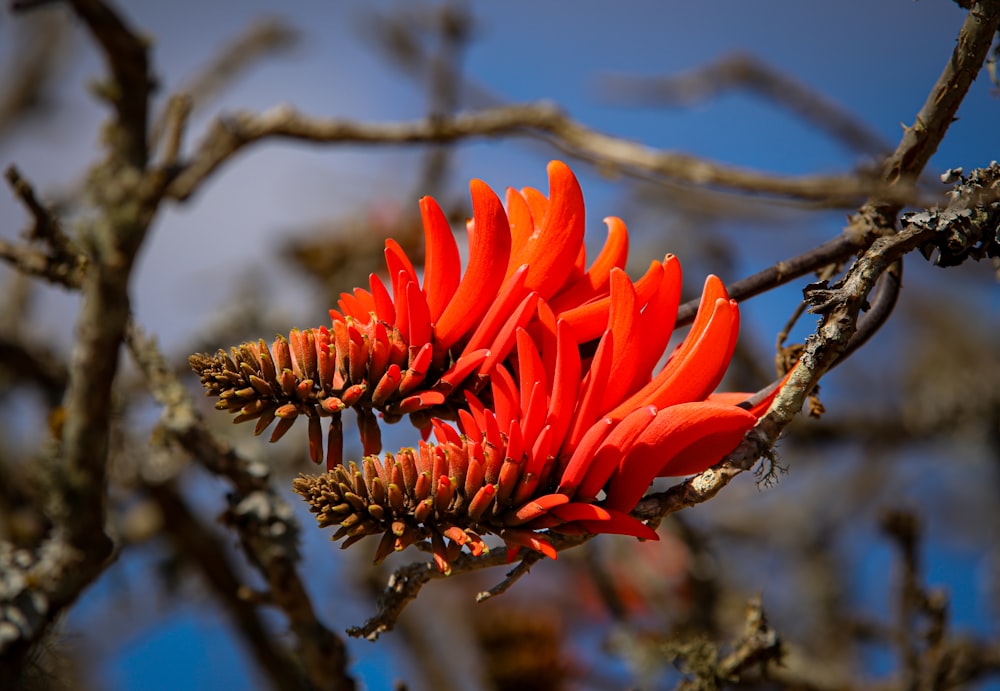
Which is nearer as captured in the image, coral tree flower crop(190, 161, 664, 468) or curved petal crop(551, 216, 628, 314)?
coral tree flower crop(190, 161, 664, 468)

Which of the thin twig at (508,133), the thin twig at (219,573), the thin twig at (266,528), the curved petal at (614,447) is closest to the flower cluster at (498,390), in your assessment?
the curved petal at (614,447)

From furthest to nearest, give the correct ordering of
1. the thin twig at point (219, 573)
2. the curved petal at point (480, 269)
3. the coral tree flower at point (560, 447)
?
the thin twig at point (219, 573)
the curved petal at point (480, 269)
the coral tree flower at point (560, 447)

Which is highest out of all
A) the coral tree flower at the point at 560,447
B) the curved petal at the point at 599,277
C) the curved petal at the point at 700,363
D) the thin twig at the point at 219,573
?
the curved petal at the point at 599,277

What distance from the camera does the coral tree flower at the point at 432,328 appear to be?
3.19 feet

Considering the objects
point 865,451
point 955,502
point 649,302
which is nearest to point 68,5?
point 649,302

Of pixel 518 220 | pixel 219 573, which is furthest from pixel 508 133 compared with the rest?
pixel 219 573

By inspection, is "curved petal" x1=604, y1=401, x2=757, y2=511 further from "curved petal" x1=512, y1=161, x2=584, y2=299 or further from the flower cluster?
"curved petal" x1=512, y1=161, x2=584, y2=299

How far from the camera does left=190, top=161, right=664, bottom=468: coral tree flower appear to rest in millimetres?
973

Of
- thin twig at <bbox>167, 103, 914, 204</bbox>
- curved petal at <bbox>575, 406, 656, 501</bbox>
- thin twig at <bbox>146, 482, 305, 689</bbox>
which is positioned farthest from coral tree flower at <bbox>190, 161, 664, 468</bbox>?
thin twig at <bbox>146, 482, 305, 689</bbox>

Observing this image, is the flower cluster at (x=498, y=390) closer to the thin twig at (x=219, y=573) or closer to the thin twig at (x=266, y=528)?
the thin twig at (x=266, y=528)

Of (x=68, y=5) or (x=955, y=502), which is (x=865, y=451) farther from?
(x=68, y=5)

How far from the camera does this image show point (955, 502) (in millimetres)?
4445

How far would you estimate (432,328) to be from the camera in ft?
3.42

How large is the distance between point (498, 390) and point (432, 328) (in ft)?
0.43
